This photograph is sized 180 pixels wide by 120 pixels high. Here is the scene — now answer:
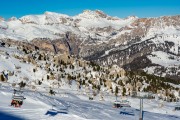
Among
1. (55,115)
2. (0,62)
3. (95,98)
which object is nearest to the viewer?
(55,115)

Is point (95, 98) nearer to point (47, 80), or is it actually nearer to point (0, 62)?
point (47, 80)

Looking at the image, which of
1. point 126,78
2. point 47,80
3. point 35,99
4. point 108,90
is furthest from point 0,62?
point 126,78

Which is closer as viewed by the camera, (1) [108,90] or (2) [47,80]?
(2) [47,80]

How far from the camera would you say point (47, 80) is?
7975 cm

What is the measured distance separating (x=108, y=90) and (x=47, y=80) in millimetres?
17725

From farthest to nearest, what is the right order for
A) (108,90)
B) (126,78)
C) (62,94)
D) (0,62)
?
(126,78)
(108,90)
(0,62)
(62,94)

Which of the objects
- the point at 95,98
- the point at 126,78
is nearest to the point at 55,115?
the point at 95,98

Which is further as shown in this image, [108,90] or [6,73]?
[108,90]

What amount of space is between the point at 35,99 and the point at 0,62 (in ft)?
120

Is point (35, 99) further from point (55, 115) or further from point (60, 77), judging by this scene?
point (60, 77)

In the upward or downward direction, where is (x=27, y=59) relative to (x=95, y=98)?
upward

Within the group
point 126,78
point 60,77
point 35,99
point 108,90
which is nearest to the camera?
point 35,99

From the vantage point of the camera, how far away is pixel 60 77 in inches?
3312

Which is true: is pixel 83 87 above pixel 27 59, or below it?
below
